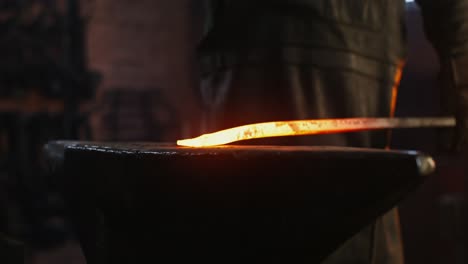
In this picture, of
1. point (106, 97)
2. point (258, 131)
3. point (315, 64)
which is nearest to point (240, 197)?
point (258, 131)

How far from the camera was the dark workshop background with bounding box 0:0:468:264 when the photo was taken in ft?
10.5

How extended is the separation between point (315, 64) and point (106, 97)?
3.96m

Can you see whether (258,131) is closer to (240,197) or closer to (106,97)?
(240,197)

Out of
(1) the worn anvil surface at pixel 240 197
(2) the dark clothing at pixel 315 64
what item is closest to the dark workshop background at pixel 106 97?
(2) the dark clothing at pixel 315 64

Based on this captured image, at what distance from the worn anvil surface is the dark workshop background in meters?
2.23

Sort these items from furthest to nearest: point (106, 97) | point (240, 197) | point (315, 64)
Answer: point (106, 97) → point (315, 64) → point (240, 197)

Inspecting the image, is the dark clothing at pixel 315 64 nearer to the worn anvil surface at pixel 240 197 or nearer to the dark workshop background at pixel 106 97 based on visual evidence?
the worn anvil surface at pixel 240 197

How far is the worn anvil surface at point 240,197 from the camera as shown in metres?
0.55

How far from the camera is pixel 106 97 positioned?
187 inches

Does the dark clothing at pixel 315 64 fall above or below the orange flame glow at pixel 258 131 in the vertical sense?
above

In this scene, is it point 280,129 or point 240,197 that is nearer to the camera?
point 240,197

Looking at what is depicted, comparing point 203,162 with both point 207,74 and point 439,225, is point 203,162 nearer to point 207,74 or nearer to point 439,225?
point 207,74

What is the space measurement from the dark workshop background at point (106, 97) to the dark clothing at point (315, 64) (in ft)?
6.75

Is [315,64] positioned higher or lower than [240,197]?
higher
